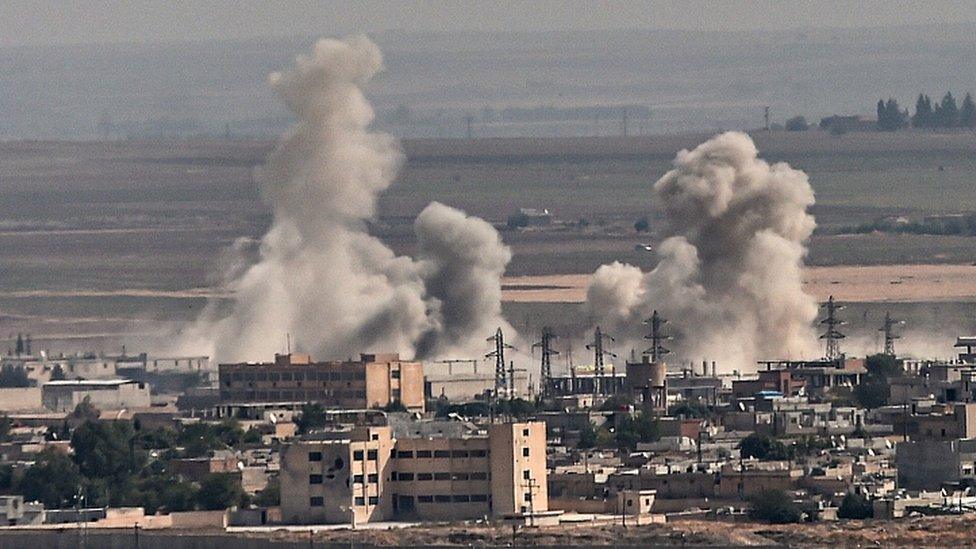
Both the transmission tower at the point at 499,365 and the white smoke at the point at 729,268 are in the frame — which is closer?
the transmission tower at the point at 499,365

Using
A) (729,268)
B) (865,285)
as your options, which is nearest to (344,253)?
(729,268)

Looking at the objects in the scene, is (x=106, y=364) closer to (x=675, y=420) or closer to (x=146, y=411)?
(x=146, y=411)

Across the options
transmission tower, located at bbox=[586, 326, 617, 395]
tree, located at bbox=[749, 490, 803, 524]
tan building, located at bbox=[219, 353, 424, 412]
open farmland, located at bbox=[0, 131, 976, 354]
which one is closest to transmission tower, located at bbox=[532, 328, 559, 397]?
transmission tower, located at bbox=[586, 326, 617, 395]

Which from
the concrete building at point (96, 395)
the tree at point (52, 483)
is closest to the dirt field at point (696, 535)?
the tree at point (52, 483)

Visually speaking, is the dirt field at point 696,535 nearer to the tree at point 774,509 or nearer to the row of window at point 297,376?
the tree at point 774,509

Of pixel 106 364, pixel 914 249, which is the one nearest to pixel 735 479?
pixel 106 364

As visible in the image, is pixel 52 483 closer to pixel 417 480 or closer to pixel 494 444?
pixel 417 480
